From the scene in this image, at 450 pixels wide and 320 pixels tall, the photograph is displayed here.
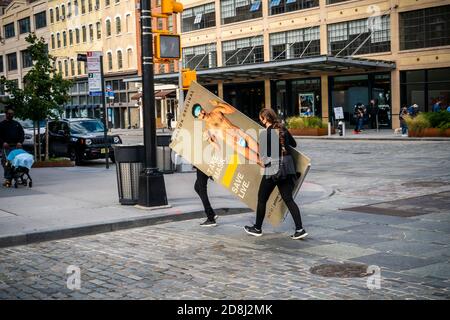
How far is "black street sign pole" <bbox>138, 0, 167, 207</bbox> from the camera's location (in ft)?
35.8

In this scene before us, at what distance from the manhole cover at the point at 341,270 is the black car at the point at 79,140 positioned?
54.8 feet

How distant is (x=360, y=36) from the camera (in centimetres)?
4219

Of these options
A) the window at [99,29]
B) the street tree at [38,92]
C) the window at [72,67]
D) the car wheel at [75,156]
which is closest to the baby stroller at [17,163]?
the street tree at [38,92]

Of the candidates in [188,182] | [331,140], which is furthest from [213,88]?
[188,182]

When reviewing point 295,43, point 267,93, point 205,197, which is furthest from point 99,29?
point 205,197

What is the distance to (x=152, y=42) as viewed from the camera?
11.2 meters

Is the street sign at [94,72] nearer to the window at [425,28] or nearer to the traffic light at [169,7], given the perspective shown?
the traffic light at [169,7]

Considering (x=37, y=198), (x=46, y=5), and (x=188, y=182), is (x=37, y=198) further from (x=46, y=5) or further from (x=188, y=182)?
(x=46, y=5)

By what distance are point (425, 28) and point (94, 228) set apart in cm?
3412

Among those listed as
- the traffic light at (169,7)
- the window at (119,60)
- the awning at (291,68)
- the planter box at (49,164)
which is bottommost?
the planter box at (49,164)

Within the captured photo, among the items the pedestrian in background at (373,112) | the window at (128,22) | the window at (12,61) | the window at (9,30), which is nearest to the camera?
the pedestrian in background at (373,112)

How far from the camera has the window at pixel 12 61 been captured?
9066 cm

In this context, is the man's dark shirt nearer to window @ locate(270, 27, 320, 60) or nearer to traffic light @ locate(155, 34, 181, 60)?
traffic light @ locate(155, 34, 181, 60)

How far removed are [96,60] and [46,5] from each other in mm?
63202
